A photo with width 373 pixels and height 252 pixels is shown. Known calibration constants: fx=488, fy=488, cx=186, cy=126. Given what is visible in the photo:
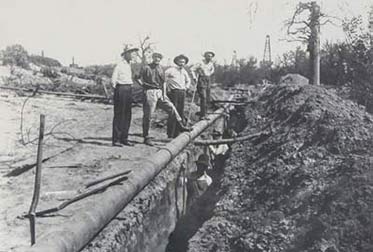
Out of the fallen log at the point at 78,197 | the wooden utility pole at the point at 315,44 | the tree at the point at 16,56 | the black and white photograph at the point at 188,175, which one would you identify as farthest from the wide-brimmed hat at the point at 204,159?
the tree at the point at 16,56

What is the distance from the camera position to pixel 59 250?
381 centimetres

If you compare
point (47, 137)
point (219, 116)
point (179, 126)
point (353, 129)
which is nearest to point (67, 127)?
point (47, 137)

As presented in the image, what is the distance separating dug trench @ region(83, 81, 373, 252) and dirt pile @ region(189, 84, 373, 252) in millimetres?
14

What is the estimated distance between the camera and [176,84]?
34.1ft

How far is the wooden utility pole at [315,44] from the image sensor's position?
2155 centimetres

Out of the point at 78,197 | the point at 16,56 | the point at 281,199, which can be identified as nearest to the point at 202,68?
the point at 281,199

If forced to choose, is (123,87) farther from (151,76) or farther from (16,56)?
(16,56)

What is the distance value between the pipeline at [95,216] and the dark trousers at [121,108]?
50.7 inches

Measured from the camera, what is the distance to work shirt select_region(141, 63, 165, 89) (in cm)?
926

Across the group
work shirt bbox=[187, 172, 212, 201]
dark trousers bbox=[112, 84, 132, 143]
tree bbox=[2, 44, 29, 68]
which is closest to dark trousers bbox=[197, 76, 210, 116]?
work shirt bbox=[187, 172, 212, 201]

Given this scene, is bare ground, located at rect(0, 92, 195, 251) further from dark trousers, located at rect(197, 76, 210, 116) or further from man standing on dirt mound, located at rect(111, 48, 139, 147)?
dark trousers, located at rect(197, 76, 210, 116)

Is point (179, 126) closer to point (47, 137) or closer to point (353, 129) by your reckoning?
point (47, 137)

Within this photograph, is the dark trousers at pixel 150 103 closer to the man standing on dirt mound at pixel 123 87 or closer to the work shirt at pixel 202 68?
the man standing on dirt mound at pixel 123 87

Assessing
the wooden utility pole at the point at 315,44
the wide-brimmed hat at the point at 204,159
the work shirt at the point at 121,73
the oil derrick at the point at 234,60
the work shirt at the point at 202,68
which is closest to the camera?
the work shirt at the point at 121,73
